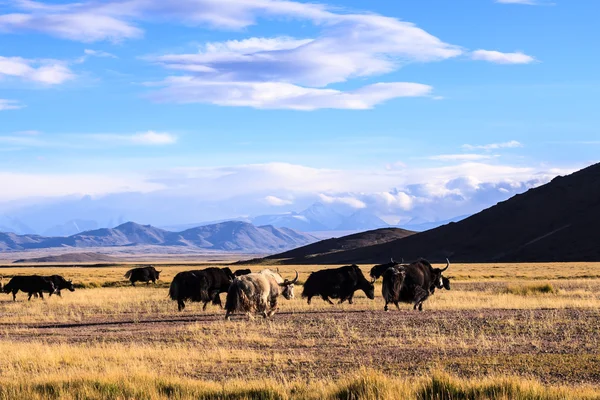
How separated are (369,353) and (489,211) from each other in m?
131

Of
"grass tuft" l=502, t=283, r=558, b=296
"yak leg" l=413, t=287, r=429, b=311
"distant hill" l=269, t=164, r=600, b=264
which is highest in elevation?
"distant hill" l=269, t=164, r=600, b=264

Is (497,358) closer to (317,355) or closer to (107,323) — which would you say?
(317,355)

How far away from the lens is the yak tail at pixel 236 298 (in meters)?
21.5

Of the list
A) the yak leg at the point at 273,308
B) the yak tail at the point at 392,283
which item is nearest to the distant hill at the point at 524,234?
the yak tail at the point at 392,283

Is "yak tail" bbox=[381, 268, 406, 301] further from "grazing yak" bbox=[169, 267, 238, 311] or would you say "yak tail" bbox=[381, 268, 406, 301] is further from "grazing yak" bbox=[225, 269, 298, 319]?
"grazing yak" bbox=[169, 267, 238, 311]

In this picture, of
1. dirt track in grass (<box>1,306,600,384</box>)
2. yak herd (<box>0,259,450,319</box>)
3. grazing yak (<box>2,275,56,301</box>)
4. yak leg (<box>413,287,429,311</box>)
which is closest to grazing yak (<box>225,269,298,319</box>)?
yak herd (<box>0,259,450,319</box>)

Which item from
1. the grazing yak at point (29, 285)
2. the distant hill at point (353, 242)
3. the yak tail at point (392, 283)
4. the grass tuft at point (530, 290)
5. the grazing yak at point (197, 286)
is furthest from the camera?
the distant hill at point (353, 242)

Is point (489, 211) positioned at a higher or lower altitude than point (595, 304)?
higher

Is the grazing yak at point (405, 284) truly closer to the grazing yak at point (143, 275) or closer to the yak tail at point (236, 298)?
the yak tail at point (236, 298)

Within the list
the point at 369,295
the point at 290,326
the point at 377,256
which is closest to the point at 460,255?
the point at 377,256

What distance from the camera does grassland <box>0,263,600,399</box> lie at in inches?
429

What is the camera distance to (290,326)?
66.5 ft

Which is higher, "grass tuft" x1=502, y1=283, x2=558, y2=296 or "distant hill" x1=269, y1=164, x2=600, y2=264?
"distant hill" x1=269, y1=164, x2=600, y2=264

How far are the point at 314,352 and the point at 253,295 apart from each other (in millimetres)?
6454
